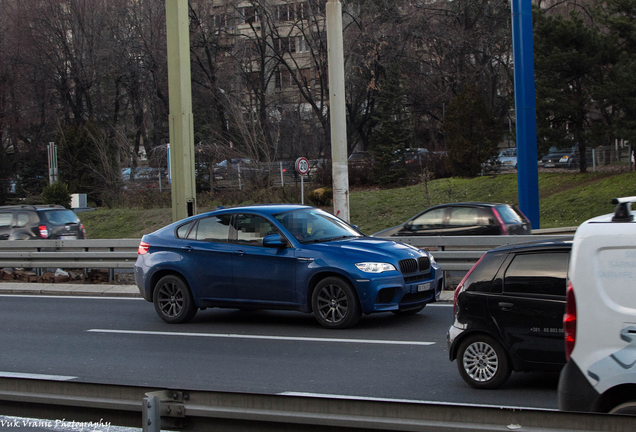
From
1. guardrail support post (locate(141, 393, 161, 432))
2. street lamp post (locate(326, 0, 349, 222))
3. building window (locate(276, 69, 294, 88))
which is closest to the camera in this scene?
guardrail support post (locate(141, 393, 161, 432))

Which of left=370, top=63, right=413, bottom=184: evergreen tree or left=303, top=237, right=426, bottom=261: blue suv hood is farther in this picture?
left=370, top=63, right=413, bottom=184: evergreen tree

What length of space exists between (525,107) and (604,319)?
14.3 m

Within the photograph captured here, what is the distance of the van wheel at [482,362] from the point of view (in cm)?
645

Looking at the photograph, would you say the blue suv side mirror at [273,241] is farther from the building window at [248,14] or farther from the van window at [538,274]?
the building window at [248,14]

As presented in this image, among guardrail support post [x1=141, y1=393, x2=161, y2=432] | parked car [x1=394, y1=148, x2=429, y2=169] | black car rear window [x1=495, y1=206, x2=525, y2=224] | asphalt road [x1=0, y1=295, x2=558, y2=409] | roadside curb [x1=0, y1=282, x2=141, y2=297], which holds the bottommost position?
asphalt road [x1=0, y1=295, x2=558, y2=409]

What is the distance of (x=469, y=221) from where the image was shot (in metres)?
15.5

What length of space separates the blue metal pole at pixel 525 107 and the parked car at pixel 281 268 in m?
7.95

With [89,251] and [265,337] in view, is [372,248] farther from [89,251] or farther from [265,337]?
[89,251]

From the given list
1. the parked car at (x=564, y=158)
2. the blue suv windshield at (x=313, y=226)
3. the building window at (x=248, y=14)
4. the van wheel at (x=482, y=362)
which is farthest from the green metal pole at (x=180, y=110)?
the building window at (x=248, y=14)

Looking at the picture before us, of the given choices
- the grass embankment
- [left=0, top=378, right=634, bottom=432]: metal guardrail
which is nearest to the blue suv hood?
[left=0, top=378, right=634, bottom=432]: metal guardrail

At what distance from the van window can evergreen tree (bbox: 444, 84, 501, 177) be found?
92.0 ft

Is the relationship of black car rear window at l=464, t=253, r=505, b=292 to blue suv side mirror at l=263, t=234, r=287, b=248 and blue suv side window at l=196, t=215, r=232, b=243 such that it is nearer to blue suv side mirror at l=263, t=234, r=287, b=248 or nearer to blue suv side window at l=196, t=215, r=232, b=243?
blue suv side mirror at l=263, t=234, r=287, b=248

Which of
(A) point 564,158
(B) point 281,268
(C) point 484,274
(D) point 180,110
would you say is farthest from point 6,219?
(A) point 564,158

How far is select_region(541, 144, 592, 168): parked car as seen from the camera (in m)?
32.2
